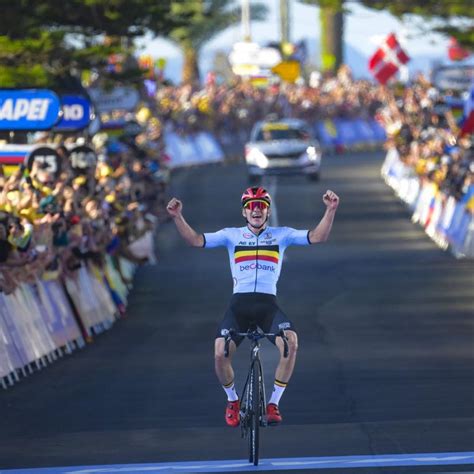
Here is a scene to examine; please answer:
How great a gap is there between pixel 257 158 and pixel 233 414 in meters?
39.0

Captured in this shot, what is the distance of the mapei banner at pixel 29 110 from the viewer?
23.8m

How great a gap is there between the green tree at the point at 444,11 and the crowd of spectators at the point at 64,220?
1556cm

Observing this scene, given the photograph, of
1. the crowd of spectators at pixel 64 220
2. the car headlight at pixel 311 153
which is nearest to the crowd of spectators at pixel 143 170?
the crowd of spectators at pixel 64 220

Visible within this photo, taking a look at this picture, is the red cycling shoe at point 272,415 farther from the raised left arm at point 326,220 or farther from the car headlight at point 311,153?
the car headlight at point 311,153

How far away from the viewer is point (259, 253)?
14555mm

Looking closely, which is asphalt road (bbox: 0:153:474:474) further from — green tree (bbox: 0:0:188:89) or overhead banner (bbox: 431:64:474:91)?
overhead banner (bbox: 431:64:474:91)

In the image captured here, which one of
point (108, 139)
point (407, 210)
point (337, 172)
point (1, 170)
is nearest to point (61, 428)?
point (1, 170)

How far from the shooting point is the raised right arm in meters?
14.0

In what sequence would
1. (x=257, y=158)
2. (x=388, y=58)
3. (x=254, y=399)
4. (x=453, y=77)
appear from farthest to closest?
(x=388, y=58)
(x=257, y=158)
(x=453, y=77)
(x=254, y=399)

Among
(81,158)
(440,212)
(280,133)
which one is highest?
(81,158)

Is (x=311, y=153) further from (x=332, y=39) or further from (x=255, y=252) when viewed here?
(x=332, y=39)

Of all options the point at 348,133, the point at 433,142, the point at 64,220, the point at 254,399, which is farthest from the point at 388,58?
the point at 254,399

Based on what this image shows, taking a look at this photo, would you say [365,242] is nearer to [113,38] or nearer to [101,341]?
[113,38]

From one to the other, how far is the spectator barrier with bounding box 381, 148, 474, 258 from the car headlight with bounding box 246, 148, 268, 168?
5434 millimetres
